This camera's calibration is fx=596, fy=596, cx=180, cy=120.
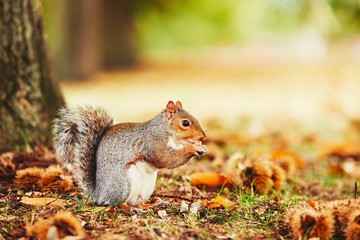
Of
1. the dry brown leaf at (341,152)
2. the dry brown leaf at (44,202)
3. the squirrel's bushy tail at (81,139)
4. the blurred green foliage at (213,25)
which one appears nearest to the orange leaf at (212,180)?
the squirrel's bushy tail at (81,139)

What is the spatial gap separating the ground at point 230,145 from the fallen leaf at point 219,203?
0.03m

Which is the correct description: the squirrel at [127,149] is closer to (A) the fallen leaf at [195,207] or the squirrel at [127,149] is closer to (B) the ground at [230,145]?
(B) the ground at [230,145]

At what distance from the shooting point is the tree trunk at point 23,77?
3.74 m

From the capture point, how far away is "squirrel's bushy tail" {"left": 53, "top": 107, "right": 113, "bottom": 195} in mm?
2910

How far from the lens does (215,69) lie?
527 inches

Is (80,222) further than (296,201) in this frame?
No

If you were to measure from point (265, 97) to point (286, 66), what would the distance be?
443 cm

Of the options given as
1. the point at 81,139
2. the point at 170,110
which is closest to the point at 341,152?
the point at 170,110

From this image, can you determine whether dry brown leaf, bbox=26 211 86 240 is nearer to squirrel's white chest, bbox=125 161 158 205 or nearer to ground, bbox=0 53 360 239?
ground, bbox=0 53 360 239

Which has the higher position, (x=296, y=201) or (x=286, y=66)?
(x=286, y=66)

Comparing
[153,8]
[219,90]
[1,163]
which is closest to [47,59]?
[1,163]

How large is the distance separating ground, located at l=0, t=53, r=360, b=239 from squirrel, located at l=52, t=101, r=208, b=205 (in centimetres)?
10

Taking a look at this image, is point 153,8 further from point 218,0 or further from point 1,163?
point 1,163

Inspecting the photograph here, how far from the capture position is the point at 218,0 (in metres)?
22.5
